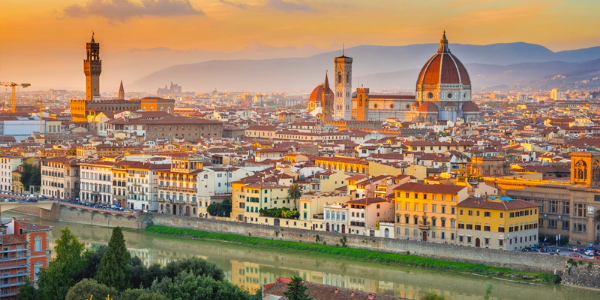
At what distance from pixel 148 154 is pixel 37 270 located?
23787 millimetres

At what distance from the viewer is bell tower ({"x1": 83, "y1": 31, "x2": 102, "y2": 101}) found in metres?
87.7

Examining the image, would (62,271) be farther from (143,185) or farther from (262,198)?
(143,185)

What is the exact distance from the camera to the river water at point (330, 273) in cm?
2605

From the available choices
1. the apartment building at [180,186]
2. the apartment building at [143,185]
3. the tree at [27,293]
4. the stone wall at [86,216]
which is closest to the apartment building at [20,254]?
the tree at [27,293]

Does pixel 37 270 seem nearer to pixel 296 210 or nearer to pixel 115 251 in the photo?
pixel 115 251

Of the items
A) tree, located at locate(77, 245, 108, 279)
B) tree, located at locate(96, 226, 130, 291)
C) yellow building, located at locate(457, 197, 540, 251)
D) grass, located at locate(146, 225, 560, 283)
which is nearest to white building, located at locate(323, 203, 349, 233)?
grass, located at locate(146, 225, 560, 283)

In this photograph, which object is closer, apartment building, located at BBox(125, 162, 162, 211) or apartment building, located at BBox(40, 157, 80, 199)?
apartment building, located at BBox(125, 162, 162, 211)

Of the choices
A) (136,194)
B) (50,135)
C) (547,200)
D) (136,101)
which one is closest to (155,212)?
(136,194)

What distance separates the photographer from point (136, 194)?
4022cm

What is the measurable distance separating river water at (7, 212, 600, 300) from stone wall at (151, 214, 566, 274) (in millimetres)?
751

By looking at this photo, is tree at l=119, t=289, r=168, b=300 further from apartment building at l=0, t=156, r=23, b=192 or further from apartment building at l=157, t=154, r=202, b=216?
apartment building at l=0, t=156, r=23, b=192

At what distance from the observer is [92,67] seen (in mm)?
87875

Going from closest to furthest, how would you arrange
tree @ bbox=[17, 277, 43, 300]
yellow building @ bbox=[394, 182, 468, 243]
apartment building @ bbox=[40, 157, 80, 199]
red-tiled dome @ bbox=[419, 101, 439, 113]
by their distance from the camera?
tree @ bbox=[17, 277, 43, 300]
yellow building @ bbox=[394, 182, 468, 243]
apartment building @ bbox=[40, 157, 80, 199]
red-tiled dome @ bbox=[419, 101, 439, 113]

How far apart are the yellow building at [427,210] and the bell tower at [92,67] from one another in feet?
196
